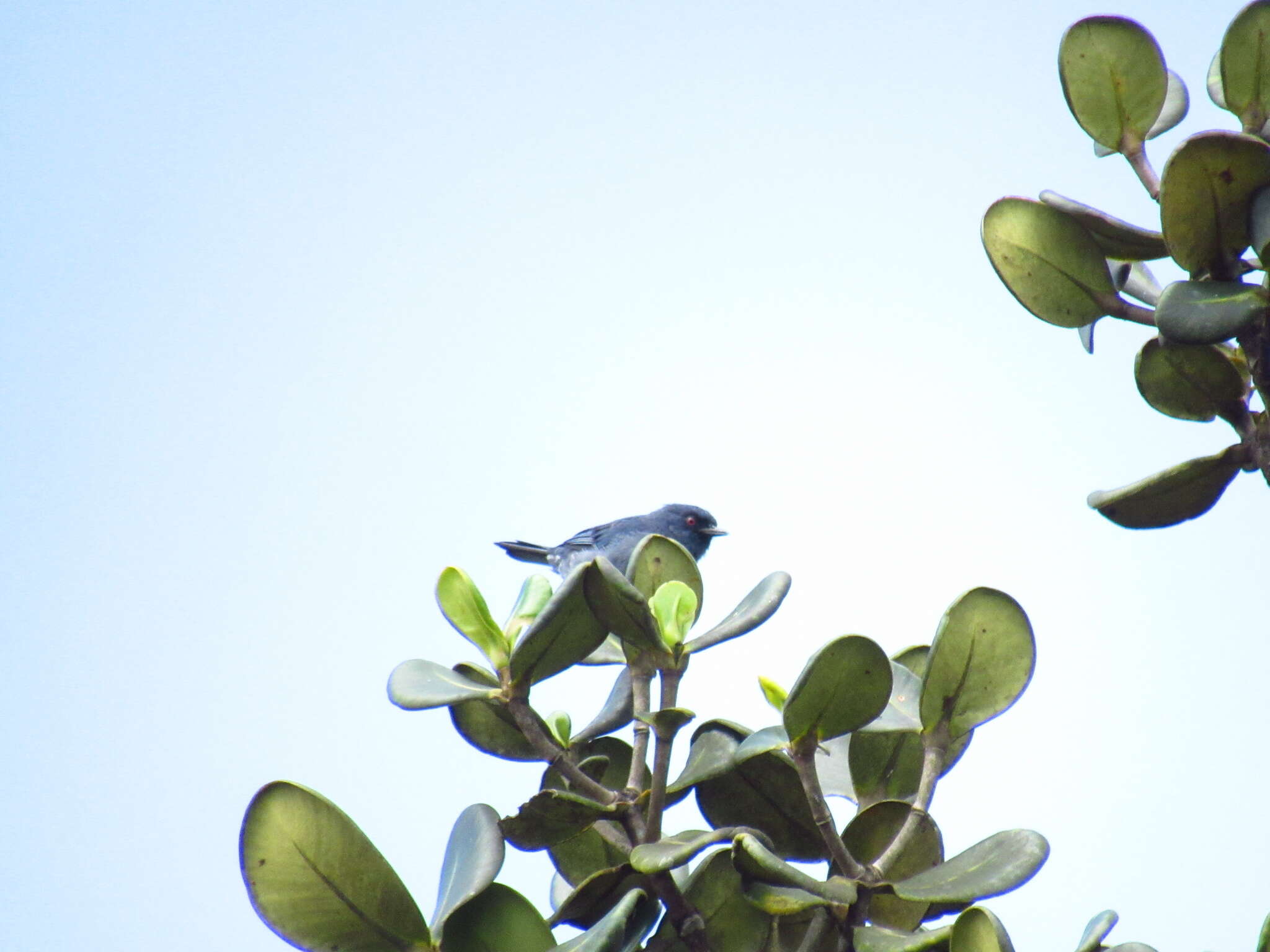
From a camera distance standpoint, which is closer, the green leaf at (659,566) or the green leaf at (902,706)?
the green leaf at (902,706)

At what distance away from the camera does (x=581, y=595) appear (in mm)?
1245

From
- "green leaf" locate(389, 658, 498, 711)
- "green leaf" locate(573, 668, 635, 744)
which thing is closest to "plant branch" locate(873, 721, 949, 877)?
"green leaf" locate(573, 668, 635, 744)

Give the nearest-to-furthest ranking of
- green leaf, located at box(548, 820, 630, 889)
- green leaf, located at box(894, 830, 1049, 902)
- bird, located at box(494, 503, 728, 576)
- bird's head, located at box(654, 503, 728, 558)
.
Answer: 1. green leaf, located at box(894, 830, 1049, 902)
2. green leaf, located at box(548, 820, 630, 889)
3. bird, located at box(494, 503, 728, 576)
4. bird's head, located at box(654, 503, 728, 558)

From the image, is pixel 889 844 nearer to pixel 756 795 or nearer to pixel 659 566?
pixel 756 795

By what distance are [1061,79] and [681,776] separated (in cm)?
102

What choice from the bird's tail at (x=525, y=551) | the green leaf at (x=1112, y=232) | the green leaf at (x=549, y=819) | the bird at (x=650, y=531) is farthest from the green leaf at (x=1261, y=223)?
the bird's tail at (x=525, y=551)

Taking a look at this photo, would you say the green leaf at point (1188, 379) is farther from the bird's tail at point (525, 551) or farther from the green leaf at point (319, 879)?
the bird's tail at point (525, 551)

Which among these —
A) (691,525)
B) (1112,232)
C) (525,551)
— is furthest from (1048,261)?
(525,551)

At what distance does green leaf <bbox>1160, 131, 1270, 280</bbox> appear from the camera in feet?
4.17

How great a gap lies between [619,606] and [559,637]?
0.07m

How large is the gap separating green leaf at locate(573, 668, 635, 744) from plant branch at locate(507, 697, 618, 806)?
4.5 inches

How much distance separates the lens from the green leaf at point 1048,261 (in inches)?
59.1

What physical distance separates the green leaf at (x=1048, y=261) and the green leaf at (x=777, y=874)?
780mm

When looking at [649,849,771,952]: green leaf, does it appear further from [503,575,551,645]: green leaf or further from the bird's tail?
the bird's tail
